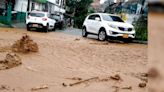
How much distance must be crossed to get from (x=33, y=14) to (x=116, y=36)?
885 centimetres

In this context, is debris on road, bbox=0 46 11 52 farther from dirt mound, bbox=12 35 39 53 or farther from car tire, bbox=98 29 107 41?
car tire, bbox=98 29 107 41

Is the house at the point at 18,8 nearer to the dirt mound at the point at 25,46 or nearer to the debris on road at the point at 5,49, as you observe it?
the debris on road at the point at 5,49

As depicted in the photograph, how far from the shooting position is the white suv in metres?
19.9

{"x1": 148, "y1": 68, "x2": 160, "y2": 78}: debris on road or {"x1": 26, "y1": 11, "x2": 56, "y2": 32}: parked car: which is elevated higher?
{"x1": 148, "y1": 68, "x2": 160, "y2": 78}: debris on road

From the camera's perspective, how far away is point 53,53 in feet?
44.9

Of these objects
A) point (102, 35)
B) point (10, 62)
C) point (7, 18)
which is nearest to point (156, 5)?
point (10, 62)

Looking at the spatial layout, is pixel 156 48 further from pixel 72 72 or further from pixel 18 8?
pixel 18 8

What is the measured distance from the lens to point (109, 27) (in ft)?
65.8

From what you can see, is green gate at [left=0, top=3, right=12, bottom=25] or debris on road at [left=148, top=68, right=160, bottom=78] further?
green gate at [left=0, top=3, right=12, bottom=25]

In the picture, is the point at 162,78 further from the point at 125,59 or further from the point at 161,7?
the point at 125,59

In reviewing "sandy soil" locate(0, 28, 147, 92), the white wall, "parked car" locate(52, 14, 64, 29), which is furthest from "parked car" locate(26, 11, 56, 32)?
the white wall

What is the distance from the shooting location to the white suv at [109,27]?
1994 cm

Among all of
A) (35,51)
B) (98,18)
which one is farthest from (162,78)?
(98,18)

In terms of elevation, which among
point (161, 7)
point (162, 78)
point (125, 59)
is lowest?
point (125, 59)
